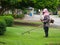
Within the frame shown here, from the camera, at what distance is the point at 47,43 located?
1493 cm

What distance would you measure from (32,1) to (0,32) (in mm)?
17132

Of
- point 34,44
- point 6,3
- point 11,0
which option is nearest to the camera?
point 34,44

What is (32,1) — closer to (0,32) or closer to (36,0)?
(36,0)

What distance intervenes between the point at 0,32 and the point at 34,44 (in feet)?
12.8

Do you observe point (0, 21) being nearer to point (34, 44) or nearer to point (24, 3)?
point (34, 44)

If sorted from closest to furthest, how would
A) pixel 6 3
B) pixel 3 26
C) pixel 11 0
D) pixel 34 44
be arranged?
pixel 34 44 < pixel 3 26 < pixel 11 0 < pixel 6 3

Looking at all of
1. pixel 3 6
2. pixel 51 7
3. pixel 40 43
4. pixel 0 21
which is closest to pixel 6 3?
pixel 3 6

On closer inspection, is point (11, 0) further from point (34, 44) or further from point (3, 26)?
point (34, 44)

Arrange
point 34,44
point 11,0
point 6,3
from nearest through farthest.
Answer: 1. point 34,44
2. point 11,0
3. point 6,3

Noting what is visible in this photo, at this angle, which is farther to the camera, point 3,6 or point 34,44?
point 3,6

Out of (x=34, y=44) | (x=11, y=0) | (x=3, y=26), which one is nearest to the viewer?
(x=34, y=44)

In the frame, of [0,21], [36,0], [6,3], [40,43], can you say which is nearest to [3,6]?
[6,3]

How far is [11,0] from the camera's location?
3095 cm

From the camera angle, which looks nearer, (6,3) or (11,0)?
(11,0)
